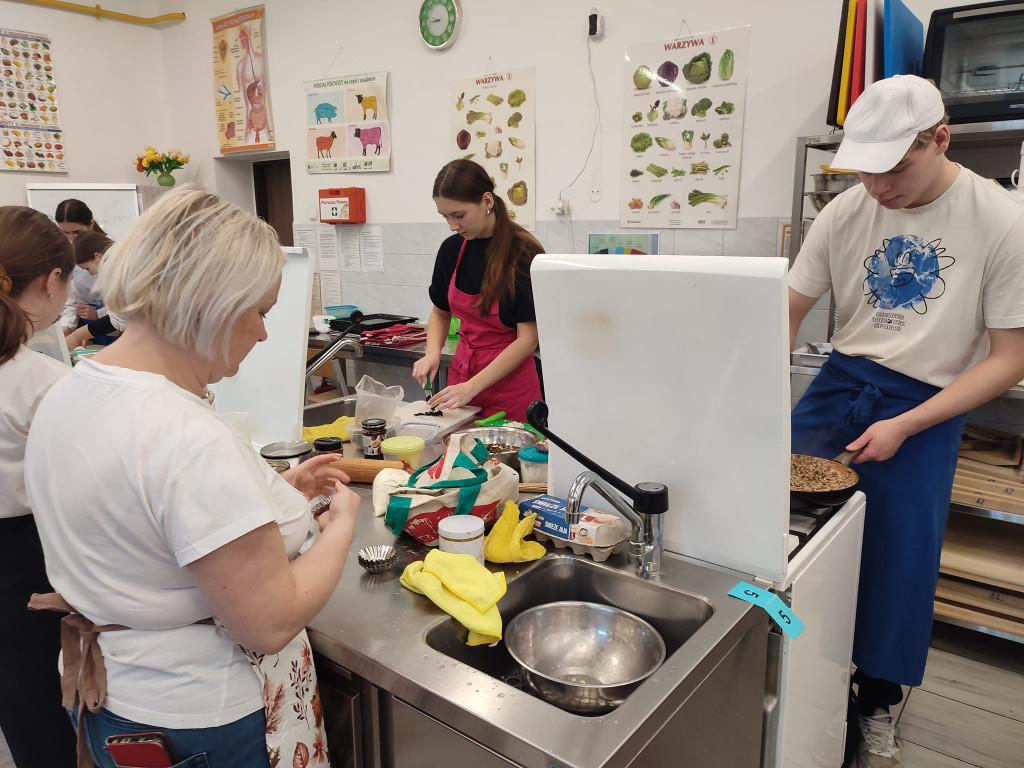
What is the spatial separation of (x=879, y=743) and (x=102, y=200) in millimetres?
5868

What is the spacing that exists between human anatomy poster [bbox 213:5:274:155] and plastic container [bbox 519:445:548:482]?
4320 millimetres

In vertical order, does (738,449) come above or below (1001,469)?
above

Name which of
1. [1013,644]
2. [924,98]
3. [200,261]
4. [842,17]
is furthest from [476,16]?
[1013,644]

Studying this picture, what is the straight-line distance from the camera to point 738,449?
1192mm

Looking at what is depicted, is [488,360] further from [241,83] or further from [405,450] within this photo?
[241,83]

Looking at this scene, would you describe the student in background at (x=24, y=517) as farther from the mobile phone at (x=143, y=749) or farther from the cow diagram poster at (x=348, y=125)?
the cow diagram poster at (x=348, y=125)

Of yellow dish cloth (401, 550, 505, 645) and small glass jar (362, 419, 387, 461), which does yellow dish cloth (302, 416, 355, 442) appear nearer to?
small glass jar (362, 419, 387, 461)

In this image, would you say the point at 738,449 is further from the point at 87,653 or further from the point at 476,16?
the point at 476,16

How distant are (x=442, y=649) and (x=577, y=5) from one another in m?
3.42

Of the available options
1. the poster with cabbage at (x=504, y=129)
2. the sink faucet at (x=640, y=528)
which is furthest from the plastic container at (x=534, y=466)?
the poster with cabbage at (x=504, y=129)

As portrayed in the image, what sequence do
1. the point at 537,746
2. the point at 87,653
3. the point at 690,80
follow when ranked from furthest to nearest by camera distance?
1. the point at 690,80
2. the point at 87,653
3. the point at 537,746

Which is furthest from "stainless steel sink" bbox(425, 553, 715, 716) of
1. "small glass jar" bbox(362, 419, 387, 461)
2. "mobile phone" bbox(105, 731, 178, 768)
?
"small glass jar" bbox(362, 419, 387, 461)

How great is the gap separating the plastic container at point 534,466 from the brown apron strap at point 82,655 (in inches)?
34.6

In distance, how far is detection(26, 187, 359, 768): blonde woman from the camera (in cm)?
82
